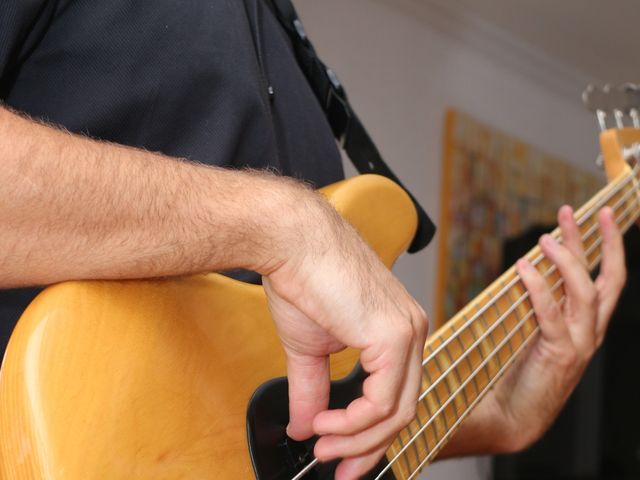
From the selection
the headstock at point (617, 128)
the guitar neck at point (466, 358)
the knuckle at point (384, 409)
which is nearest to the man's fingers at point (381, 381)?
the knuckle at point (384, 409)

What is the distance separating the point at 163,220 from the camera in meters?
0.54

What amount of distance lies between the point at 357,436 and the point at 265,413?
0.07m

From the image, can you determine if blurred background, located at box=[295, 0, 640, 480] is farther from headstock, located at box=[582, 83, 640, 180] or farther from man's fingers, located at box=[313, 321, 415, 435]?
man's fingers, located at box=[313, 321, 415, 435]

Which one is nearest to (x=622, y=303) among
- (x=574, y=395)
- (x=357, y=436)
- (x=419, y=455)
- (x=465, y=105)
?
(x=574, y=395)

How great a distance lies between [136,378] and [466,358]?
39cm

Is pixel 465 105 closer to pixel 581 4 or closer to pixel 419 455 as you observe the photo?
pixel 581 4

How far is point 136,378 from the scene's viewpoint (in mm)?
530

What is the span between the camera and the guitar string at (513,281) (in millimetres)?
778

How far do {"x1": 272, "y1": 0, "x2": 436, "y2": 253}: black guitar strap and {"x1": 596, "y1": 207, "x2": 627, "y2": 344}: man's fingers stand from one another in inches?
10.1

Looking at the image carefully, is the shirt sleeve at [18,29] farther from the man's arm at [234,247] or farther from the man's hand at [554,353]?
the man's hand at [554,353]

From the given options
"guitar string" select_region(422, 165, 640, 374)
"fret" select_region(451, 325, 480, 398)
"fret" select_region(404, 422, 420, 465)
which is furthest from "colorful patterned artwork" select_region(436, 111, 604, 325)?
"fret" select_region(404, 422, 420, 465)

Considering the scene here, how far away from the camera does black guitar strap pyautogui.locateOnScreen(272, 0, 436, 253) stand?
3.05 ft

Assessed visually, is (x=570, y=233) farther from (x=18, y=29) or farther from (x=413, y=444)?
(x=18, y=29)

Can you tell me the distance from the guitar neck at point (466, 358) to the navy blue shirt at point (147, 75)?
25 cm
